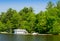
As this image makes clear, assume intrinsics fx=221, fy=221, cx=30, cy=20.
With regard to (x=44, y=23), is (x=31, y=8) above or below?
above

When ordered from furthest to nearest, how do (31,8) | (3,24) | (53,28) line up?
1. (31,8)
2. (3,24)
3. (53,28)

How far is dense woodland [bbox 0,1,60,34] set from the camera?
7381 cm

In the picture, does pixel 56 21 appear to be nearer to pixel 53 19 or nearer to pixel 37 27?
pixel 53 19

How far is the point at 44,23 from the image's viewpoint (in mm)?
75750

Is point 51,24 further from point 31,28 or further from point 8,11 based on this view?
point 8,11

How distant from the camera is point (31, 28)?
260 feet

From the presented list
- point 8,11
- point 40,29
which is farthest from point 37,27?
point 8,11

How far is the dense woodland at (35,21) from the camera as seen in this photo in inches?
2906

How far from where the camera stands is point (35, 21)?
80.7 metres

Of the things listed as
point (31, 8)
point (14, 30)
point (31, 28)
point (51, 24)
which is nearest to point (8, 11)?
point (31, 8)


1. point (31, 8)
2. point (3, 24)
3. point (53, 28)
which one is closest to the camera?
point (53, 28)

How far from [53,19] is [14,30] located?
18.2 m

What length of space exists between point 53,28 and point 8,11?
33710 millimetres

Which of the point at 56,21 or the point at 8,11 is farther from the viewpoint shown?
the point at 8,11
